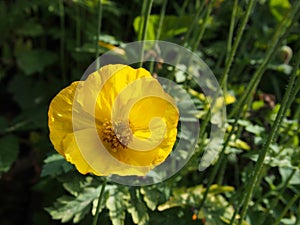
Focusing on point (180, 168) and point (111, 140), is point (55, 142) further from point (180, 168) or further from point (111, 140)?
point (180, 168)

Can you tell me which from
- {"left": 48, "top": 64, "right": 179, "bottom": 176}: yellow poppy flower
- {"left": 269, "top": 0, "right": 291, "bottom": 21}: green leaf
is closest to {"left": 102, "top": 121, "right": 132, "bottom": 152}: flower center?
{"left": 48, "top": 64, "right": 179, "bottom": 176}: yellow poppy flower

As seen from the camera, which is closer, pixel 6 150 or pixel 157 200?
pixel 157 200

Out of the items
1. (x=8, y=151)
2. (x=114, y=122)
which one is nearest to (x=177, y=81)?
(x=114, y=122)

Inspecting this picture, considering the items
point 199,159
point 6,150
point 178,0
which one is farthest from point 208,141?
point 178,0

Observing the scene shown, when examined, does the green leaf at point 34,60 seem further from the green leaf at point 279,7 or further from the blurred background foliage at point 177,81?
the green leaf at point 279,7

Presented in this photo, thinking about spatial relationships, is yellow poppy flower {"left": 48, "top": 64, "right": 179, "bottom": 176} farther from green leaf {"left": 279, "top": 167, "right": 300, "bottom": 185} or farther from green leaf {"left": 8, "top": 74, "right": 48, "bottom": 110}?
green leaf {"left": 8, "top": 74, "right": 48, "bottom": 110}

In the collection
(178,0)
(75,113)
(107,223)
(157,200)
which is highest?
(75,113)
